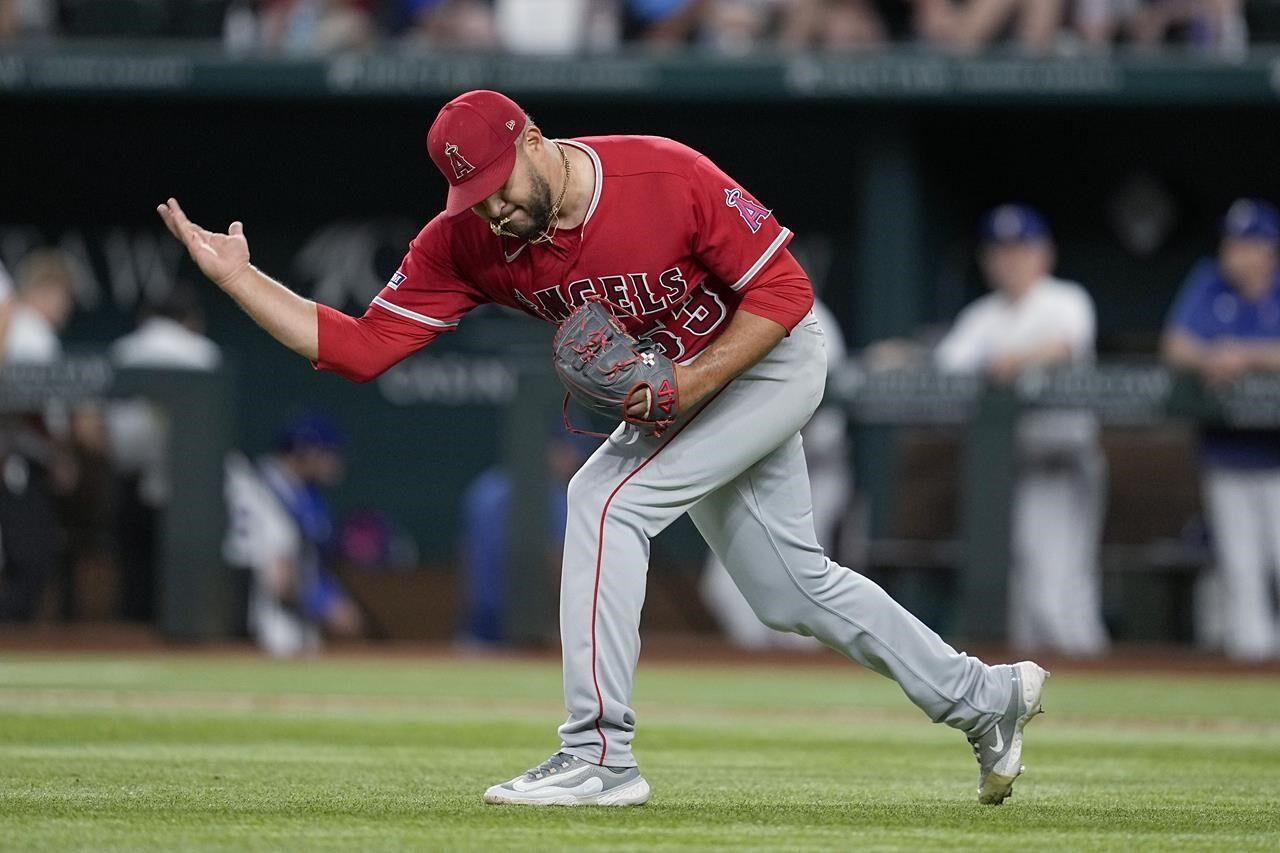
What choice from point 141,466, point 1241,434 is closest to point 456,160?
point 1241,434

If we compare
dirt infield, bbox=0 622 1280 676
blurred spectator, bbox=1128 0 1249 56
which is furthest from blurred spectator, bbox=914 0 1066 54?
dirt infield, bbox=0 622 1280 676

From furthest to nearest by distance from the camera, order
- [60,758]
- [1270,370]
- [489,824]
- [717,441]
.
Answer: [1270,370] → [60,758] → [717,441] → [489,824]

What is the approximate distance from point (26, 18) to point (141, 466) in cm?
374

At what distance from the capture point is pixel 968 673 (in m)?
4.54

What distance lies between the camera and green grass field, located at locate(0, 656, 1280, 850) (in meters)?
3.85

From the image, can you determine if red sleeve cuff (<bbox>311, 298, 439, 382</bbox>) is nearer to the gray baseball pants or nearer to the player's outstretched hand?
the player's outstretched hand

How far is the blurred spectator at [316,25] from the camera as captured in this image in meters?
12.6

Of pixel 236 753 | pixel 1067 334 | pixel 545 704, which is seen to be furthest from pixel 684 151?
pixel 1067 334

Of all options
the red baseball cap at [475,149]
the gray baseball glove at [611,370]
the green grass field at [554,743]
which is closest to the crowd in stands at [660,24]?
the green grass field at [554,743]

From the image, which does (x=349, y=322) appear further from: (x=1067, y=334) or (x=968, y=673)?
(x=1067, y=334)

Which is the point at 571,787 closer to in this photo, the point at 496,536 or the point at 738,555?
the point at 738,555

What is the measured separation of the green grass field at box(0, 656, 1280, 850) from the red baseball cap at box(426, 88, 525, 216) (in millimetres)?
1271

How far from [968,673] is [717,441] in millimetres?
758

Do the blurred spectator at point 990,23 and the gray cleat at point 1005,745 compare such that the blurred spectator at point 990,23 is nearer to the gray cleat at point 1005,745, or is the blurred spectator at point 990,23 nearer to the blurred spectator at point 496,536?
the blurred spectator at point 496,536
